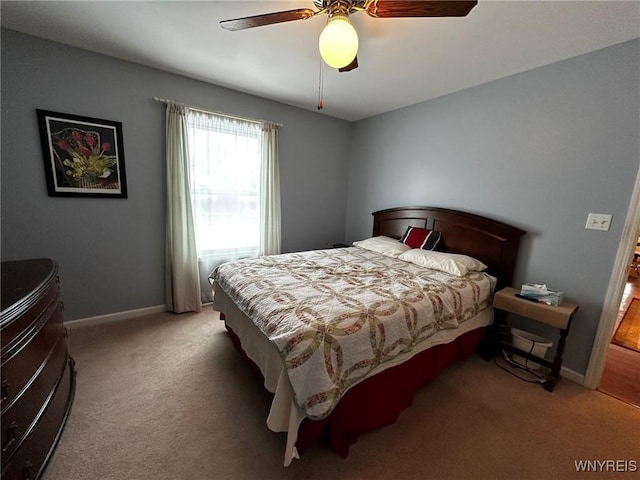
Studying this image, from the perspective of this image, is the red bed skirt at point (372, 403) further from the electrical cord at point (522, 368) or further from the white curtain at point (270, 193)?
the white curtain at point (270, 193)

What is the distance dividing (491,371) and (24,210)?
422 centimetres

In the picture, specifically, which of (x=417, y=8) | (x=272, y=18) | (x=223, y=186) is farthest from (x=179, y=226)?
(x=417, y=8)

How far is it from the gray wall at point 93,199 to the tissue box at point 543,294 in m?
3.28

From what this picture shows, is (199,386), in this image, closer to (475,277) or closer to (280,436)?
(280,436)

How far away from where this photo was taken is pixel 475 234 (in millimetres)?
2619

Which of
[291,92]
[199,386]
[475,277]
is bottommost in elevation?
[199,386]

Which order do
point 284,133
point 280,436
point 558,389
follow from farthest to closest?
point 284,133 < point 558,389 < point 280,436

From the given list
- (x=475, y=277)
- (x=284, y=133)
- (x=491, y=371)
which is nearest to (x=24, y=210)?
(x=284, y=133)

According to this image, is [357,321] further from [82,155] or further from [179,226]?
[82,155]

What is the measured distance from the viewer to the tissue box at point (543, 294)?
1.97 metres

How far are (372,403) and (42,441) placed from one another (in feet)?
5.44

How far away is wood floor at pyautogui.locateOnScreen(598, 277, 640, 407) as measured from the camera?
6.44 ft

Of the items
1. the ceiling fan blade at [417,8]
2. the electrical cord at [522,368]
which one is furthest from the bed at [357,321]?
the ceiling fan blade at [417,8]

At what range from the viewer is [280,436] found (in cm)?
150
